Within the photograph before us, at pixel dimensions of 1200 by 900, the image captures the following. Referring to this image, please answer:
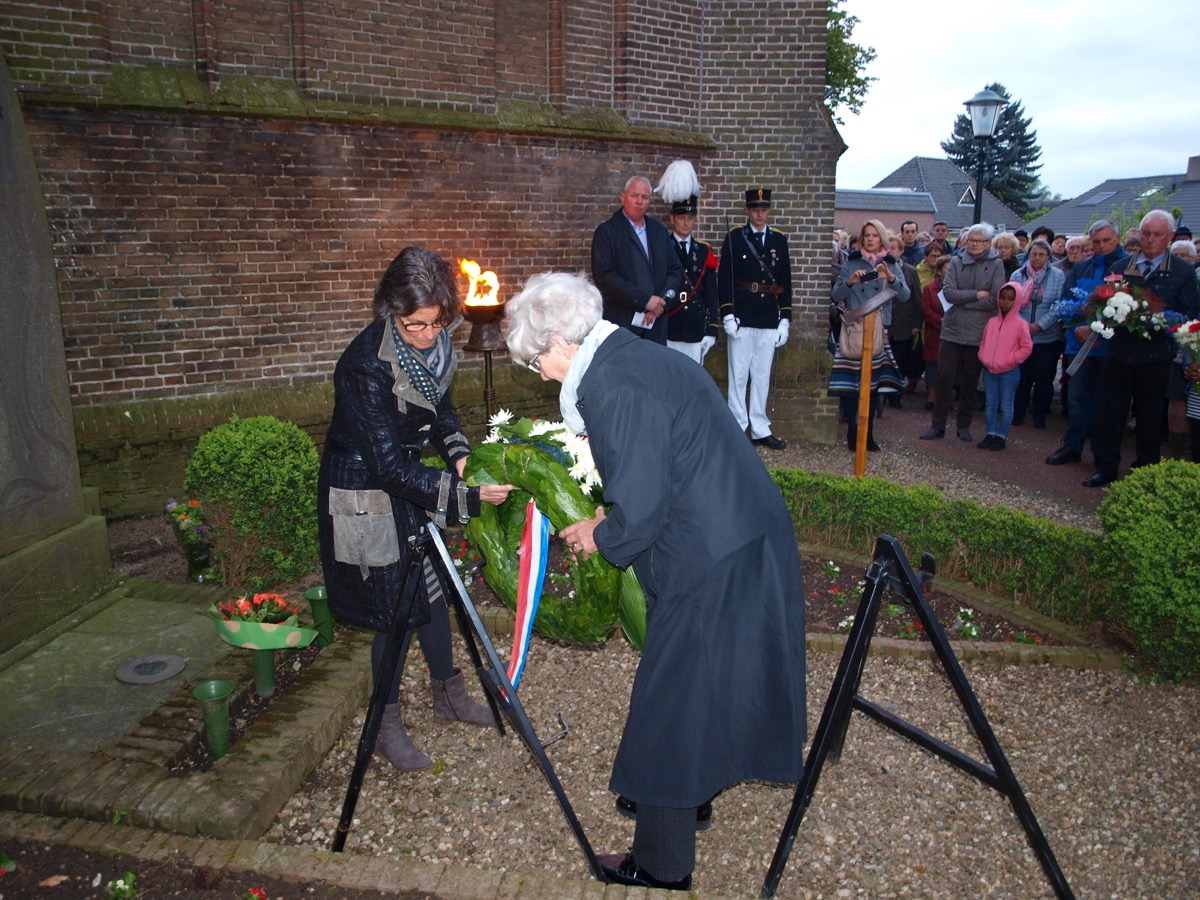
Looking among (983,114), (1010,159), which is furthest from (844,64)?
(1010,159)

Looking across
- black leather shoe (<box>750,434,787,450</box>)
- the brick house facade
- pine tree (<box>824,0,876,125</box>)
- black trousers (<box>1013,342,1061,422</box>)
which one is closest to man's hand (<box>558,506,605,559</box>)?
the brick house facade

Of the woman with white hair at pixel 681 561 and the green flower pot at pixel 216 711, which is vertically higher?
the woman with white hair at pixel 681 561

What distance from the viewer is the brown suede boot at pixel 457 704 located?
4.48 metres

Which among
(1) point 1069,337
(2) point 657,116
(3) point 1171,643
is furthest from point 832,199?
(3) point 1171,643

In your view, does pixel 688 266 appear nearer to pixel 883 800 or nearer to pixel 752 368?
pixel 752 368

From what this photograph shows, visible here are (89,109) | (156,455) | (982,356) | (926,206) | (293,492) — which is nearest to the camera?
(293,492)

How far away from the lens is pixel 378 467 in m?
3.68

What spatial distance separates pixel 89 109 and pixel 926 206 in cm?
4958

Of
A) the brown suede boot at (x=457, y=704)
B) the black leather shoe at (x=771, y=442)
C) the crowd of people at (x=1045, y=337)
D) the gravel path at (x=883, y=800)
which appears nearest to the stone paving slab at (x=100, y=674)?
the gravel path at (x=883, y=800)

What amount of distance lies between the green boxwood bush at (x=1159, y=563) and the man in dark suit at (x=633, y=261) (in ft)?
15.7

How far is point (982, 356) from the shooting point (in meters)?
9.79

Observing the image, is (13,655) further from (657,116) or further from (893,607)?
(657,116)

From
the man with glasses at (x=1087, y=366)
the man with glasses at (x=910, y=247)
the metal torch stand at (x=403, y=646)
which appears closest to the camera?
the metal torch stand at (x=403, y=646)

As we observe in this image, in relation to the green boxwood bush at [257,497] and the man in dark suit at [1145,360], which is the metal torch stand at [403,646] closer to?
the green boxwood bush at [257,497]
